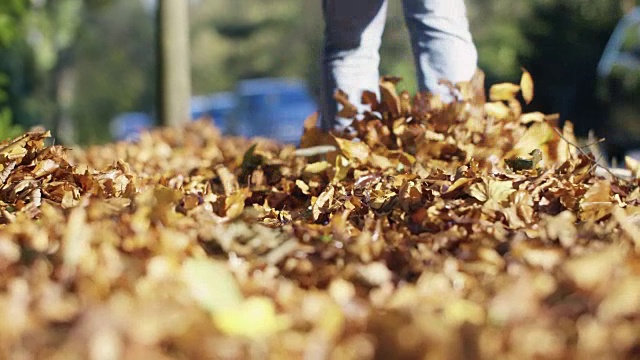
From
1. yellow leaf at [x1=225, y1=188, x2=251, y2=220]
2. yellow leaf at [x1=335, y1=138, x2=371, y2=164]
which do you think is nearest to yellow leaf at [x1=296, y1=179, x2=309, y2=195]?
yellow leaf at [x1=335, y1=138, x2=371, y2=164]

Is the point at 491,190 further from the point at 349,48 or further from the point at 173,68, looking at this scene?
the point at 173,68

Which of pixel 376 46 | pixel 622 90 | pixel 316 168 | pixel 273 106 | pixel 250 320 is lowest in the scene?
pixel 273 106

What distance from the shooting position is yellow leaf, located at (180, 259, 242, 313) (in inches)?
47.6

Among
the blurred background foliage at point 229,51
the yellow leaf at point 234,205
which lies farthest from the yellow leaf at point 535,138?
the blurred background foliage at point 229,51

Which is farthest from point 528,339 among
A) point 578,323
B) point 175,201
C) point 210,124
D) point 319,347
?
point 210,124

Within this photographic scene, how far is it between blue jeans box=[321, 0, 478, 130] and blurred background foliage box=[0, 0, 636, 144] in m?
2.23

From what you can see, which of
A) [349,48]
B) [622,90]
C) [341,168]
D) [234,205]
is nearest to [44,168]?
[234,205]

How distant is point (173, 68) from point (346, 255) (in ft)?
24.1

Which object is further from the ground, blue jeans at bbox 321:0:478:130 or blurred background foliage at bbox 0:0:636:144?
blue jeans at bbox 321:0:478:130

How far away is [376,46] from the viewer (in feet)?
10.9

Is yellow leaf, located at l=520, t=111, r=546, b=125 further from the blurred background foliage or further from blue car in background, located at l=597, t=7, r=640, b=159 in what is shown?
blue car in background, located at l=597, t=7, r=640, b=159

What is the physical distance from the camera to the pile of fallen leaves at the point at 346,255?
111 cm

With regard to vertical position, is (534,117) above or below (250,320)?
below

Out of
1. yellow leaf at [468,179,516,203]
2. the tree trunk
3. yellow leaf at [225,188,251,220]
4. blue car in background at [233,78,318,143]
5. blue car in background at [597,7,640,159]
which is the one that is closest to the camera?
yellow leaf at [225,188,251,220]
